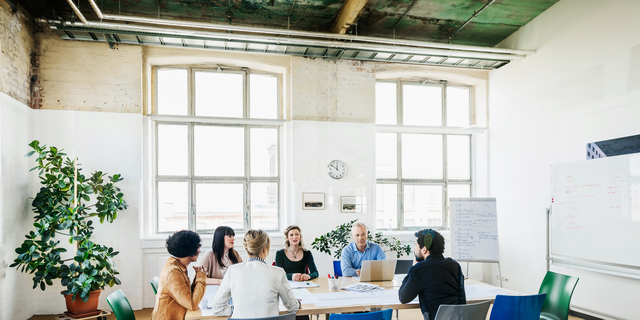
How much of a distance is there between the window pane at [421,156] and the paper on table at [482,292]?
11.9 feet

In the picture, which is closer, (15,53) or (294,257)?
(294,257)

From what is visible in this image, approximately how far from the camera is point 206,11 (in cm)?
606

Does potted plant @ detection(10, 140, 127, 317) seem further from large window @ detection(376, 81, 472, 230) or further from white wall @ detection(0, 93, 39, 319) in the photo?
large window @ detection(376, 81, 472, 230)

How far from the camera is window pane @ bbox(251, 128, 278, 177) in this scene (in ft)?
22.8

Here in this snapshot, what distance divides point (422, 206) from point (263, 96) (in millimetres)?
3454

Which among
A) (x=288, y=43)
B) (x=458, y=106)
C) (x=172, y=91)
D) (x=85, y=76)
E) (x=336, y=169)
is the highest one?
(x=288, y=43)

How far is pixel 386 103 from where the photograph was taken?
7.52 metres

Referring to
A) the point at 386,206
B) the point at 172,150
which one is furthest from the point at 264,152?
the point at 386,206

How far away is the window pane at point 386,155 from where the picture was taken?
7434mm

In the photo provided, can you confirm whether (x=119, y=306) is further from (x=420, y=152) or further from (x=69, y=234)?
(x=420, y=152)

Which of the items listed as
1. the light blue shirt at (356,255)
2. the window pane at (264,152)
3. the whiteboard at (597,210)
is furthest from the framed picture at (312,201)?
the whiteboard at (597,210)

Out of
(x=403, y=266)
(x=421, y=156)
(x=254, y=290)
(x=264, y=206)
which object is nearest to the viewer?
(x=254, y=290)

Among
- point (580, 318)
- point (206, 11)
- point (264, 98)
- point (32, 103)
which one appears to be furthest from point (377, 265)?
point (32, 103)

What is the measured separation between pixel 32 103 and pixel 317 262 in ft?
15.5
